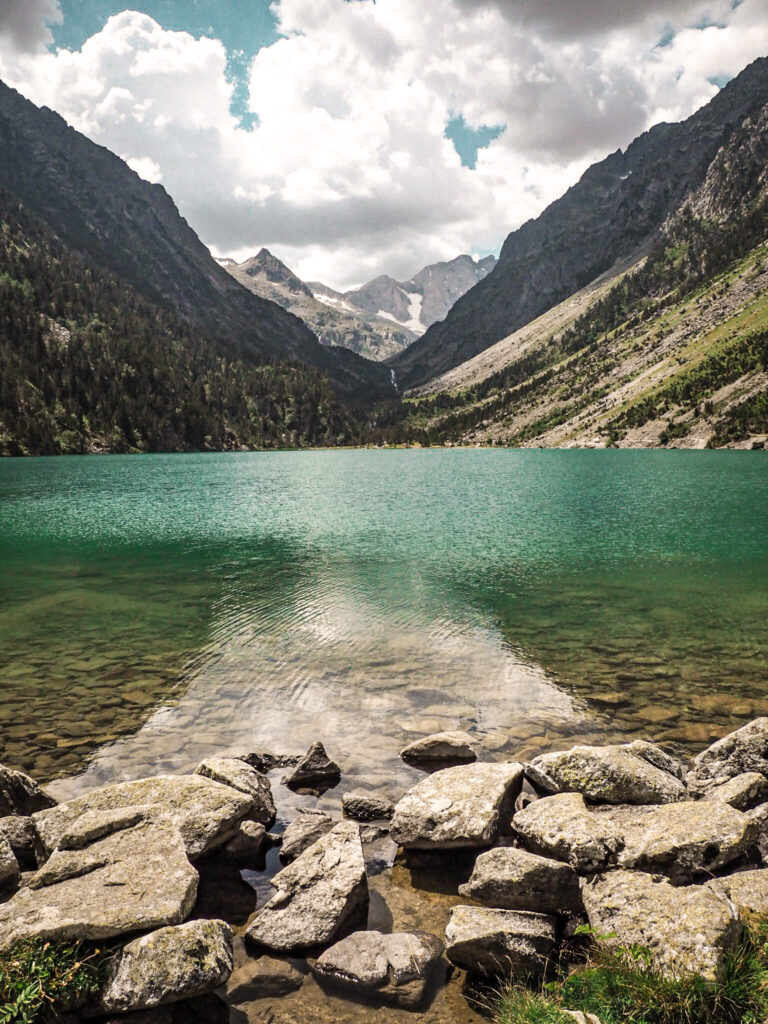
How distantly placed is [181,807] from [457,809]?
18.5 feet

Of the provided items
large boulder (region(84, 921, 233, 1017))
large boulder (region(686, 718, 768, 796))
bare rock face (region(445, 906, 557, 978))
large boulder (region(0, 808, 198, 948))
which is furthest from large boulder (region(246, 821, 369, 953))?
large boulder (region(686, 718, 768, 796))

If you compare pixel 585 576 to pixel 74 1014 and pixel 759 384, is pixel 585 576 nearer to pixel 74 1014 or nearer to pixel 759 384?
pixel 74 1014

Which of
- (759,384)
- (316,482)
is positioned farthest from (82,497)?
(759,384)

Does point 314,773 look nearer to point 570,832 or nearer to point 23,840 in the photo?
point 23,840

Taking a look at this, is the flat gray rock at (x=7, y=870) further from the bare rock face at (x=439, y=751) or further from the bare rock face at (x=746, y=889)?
the bare rock face at (x=746, y=889)

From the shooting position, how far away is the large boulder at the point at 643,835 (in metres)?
9.60

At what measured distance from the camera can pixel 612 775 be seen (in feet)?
41.2

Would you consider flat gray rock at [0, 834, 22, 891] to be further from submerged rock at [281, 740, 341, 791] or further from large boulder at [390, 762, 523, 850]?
large boulder at [390, 762, 523, 850]

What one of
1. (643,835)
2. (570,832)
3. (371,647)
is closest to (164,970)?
(570,832)

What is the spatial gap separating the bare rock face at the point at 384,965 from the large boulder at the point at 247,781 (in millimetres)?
4301

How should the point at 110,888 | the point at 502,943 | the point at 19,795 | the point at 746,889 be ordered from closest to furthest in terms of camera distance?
the point at 502,943 < the point at 746,889 < the point at 110,888 < the point at 19,795

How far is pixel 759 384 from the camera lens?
578ft

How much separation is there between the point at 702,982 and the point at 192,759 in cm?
1255

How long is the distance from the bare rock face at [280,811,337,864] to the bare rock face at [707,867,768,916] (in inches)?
271
